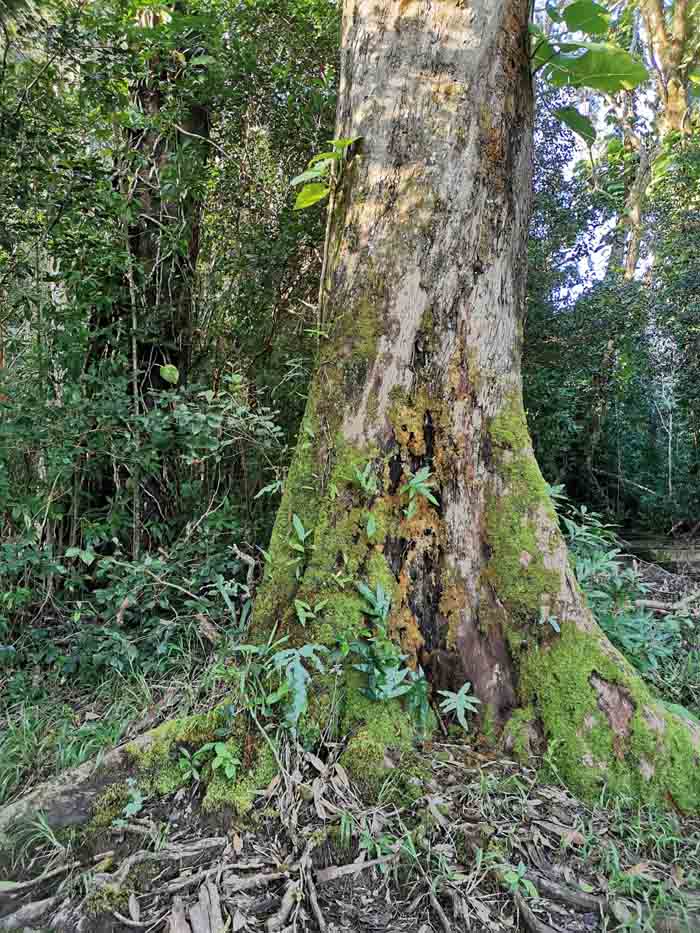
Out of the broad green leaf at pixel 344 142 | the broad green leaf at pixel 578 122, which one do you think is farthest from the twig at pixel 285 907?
the broad green leaf at pixel 578 122

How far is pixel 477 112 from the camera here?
214cm

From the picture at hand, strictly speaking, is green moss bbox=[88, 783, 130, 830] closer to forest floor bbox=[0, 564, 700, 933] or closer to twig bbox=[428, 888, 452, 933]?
forest floor bbox=[0, 564, 700, 933]

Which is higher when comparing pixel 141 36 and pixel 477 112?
pixel 141 36

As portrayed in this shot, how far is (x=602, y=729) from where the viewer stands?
1.91m

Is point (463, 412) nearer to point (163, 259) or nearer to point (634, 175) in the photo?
point (163, 259)

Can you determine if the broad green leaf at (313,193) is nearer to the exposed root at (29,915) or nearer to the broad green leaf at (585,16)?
the broad green leaf at (585,16)

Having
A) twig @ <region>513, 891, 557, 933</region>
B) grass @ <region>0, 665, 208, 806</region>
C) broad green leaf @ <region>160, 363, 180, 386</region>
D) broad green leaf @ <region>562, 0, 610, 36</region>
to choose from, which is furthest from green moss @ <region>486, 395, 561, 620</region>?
broad green leaf @ <region>160, 363, 180, 386</region>

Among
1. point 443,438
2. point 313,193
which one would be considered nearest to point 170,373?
point 313,193

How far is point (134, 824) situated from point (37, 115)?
3.59 m

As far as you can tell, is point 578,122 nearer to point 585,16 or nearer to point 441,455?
point 585,16

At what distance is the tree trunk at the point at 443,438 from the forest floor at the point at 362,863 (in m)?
0.24

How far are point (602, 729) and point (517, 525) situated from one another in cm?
70

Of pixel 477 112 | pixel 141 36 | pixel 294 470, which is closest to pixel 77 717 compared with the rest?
pixel 294 470

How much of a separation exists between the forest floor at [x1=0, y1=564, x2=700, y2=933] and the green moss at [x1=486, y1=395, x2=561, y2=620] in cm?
58
